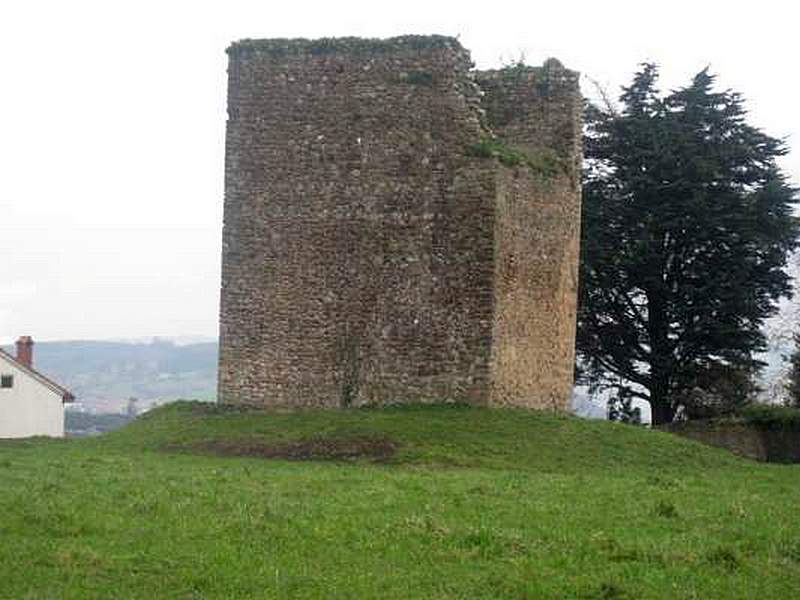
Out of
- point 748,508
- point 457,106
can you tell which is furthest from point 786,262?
point 748,508

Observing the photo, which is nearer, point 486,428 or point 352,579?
point 352,579

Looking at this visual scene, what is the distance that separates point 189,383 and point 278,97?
14886cm

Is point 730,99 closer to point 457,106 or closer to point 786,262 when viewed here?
point 786,262

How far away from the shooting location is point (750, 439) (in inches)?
1375

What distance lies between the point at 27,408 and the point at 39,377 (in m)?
1.69

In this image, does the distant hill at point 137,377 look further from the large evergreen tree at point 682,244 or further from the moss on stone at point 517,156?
the moss on stone at point 517,156

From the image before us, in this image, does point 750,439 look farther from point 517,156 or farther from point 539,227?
point 517,156

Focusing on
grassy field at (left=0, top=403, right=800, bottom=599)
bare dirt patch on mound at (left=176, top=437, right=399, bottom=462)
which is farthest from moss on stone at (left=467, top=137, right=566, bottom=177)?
bare dirt patch on mound at (left=176, top=437, right=399, bottom=462)

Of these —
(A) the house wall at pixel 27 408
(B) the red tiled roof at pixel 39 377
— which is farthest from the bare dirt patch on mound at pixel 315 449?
(A) the house wall at pixel 27 408

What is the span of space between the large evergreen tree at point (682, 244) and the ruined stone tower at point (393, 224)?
1065 centimetres

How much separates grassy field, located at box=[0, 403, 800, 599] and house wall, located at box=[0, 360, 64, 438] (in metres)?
48.0

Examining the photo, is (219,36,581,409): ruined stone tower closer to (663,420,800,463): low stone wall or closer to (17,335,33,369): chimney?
(663,420,800,463): low stone wall

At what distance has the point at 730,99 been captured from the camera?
44250mm

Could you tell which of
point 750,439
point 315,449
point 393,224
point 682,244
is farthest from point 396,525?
point 682,244
